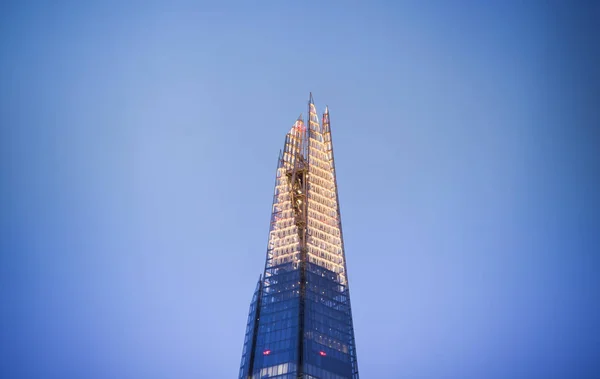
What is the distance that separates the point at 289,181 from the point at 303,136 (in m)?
18.6

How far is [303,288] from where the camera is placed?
Answer: 12988cm

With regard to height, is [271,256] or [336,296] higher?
[271,256]

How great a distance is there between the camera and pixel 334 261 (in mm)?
141250

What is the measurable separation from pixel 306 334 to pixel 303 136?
6739cm

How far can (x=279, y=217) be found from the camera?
148875mm

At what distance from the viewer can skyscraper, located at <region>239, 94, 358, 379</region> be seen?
119 metres

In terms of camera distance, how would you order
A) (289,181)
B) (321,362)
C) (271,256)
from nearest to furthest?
1. (321,362)
2. (271,256)
3. (289,181)

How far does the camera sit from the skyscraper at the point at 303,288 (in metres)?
119

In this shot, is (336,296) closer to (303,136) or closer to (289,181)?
(289,181)

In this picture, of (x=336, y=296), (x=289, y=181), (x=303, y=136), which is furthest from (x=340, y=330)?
(x=303, y=136)

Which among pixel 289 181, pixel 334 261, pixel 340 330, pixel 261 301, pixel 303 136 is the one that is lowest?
pixel 340 330

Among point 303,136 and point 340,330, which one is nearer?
point 340,330

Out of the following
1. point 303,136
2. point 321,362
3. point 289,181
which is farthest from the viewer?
point 303,136

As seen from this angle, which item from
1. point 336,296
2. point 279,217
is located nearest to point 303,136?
point 279,217
